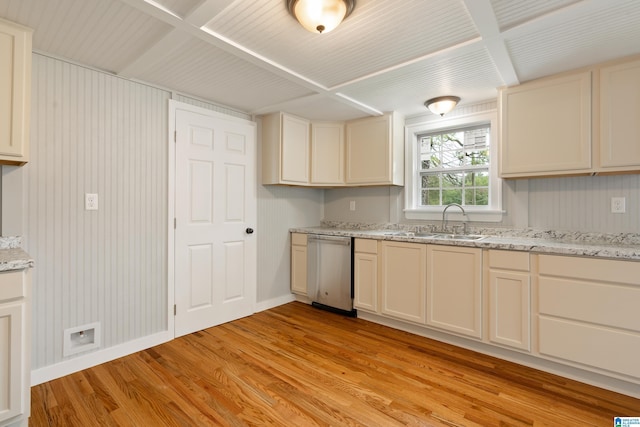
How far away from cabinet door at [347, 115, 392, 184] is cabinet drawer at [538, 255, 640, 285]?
65.5 inches

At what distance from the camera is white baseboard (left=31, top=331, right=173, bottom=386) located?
210 cm

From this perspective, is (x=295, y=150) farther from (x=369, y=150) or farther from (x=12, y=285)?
(x=12, y=285)

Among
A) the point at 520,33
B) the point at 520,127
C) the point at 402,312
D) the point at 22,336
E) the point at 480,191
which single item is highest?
the point at 520,33

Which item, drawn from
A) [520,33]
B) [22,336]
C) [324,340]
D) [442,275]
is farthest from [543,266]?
[22,336]

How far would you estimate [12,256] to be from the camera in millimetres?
1639

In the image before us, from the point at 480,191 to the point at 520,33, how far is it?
66.1 inches

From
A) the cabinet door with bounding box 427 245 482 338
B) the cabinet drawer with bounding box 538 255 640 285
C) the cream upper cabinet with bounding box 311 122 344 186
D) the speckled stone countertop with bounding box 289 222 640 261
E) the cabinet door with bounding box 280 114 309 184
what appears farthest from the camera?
the cream upper cabinet with bounding box 311 122 344 186

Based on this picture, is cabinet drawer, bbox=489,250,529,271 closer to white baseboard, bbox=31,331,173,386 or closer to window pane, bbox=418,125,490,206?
window pane, bbox=418,125,490,206

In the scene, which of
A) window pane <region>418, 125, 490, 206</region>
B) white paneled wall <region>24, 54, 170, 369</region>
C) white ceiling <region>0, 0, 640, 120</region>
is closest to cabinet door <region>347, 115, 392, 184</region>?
window pane <region>418, 125, 490, 206</region>

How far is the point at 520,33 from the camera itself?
72.6 inches

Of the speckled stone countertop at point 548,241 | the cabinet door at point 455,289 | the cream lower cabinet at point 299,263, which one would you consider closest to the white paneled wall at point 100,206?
the cream lower cabinet at point 299,263

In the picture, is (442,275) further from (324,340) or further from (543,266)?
(324,340)

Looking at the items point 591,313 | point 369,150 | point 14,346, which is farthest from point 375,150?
point 14,346

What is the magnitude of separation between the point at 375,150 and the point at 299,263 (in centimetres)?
163
